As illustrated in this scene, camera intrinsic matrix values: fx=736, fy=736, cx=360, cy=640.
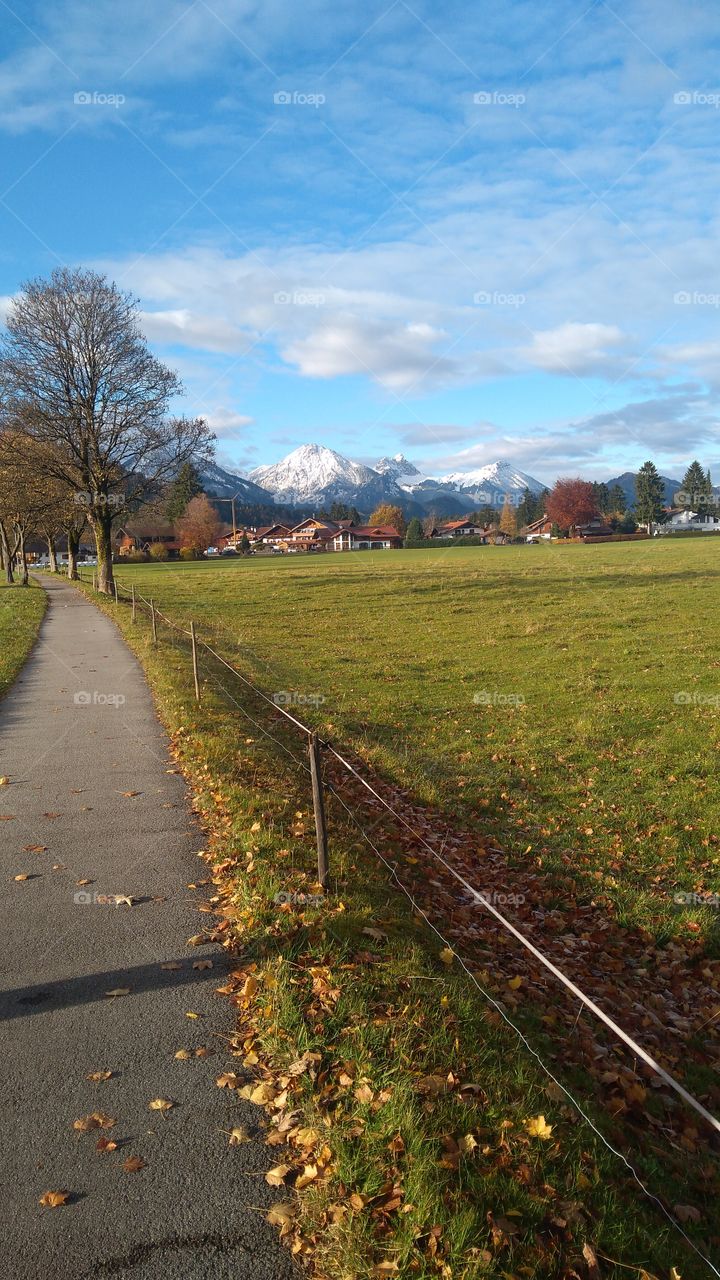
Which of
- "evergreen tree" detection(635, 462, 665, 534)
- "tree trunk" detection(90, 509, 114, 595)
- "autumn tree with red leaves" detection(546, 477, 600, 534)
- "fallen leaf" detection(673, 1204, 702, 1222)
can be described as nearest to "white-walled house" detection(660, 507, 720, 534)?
"evergreen tree" detection(635, 462, 665, 534)

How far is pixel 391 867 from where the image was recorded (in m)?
7.93

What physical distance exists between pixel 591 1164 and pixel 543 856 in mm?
4847

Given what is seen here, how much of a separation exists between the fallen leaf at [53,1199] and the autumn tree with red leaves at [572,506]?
522 ft

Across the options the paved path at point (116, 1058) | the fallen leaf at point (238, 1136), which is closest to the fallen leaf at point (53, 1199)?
the paved path at point (116, 1058)

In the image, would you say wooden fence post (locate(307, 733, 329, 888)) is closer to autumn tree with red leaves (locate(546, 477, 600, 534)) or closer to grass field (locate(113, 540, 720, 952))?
grass field (locate(113, 540, 720, 952))

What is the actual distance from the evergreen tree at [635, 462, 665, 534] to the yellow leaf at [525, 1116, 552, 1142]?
5686 inches

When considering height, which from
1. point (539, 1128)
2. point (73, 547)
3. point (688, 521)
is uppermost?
point (688, 521)

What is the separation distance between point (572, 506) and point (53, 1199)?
16336 cm

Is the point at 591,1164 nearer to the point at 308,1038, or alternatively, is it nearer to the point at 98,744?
the point at 308,1038

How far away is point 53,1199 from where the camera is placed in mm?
3637

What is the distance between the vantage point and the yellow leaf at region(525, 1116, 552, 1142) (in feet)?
13.4

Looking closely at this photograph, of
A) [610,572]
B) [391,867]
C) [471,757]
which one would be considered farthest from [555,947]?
[610,572]

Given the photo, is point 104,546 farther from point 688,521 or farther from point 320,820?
point 688,521

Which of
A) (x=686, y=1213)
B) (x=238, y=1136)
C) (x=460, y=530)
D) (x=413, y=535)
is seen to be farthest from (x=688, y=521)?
(x=238, y=1136)
